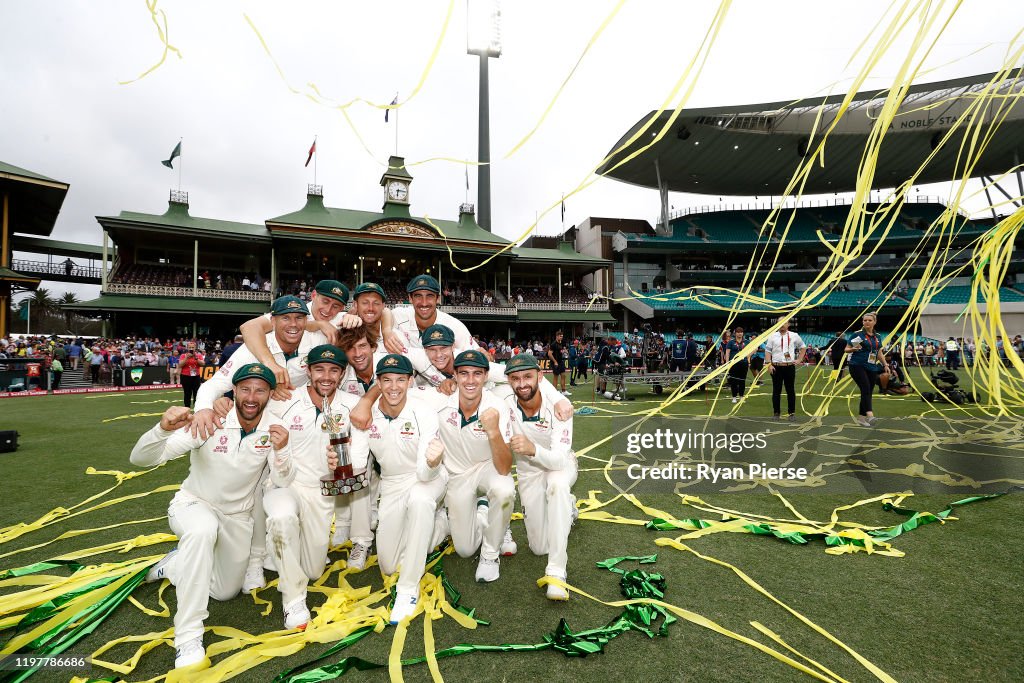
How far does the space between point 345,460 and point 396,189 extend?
1263 inches

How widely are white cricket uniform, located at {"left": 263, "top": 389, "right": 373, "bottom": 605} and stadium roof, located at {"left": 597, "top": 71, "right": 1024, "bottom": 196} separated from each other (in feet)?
103

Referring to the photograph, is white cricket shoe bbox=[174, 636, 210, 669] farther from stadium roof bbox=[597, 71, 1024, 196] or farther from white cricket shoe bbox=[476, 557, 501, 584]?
stadium roof bbox=[597, 71, 1024, 196]

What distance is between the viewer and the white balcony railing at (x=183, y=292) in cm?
2392

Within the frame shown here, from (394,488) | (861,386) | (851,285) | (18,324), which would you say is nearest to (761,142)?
(851,285)

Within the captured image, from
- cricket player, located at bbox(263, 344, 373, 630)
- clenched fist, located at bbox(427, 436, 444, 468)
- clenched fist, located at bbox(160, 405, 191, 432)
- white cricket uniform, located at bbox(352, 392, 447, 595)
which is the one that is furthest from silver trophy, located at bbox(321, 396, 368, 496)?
clenched fist, located at bbox(160, 405, 191, 432)

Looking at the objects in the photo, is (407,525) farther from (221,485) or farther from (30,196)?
(30,196)

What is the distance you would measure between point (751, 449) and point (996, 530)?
2.88m

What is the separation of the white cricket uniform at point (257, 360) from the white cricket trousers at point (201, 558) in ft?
0.58

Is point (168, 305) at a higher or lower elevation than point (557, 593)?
higher

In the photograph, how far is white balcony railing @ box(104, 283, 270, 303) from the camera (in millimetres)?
23922

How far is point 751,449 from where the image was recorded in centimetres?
690

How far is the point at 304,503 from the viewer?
140 inches

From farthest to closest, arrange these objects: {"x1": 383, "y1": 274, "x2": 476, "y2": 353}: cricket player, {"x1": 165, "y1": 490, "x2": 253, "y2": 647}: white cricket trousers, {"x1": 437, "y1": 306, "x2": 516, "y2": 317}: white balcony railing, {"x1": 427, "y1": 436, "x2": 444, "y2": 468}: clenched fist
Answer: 1. {"x1": 437, "y1": 306, "x2": 516, "y2": 317}: white balcony railing
2. {"x1": 383, "y1": 274, "x2": 476, "y2": 353}: cricket player
3. {"x1": 427, "y1": 436, "x2": 444, "y2": 468}: clenched fist
4. {"x1": 165, "y1": 490, "x2": 253, "y2": 647}: white cricket trousers

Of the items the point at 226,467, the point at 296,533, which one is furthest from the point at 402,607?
the point at 226,467
